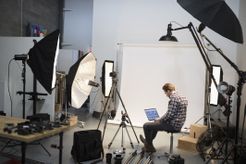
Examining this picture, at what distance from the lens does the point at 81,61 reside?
3.32 meters

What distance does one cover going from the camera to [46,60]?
3.20 m

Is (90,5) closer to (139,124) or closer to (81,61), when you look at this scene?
(139,124)

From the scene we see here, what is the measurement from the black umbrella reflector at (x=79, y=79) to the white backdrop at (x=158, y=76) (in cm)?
237

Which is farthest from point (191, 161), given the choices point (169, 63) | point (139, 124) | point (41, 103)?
point (41, 103)

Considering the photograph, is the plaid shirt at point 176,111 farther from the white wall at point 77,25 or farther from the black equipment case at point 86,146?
the white wall at point 77,25

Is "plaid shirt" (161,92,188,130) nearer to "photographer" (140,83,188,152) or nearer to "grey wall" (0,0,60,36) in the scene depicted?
"photographer" (140,83,188,152)

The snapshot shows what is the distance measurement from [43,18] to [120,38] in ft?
8.85

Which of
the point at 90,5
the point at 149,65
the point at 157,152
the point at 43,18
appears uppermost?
the point at 90,5

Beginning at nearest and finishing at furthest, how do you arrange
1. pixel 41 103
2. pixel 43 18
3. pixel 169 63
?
pixel 41 103 < pixel 169 63 < pixel 43 18

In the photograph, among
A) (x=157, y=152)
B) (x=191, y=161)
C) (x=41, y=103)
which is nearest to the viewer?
(x=191, y=161)

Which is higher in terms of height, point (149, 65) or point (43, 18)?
point (43, 18)

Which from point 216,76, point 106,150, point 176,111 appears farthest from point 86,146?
point 216,76

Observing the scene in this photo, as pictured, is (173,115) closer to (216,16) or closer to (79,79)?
(79,79)

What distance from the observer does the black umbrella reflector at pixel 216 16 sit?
7.07ft
